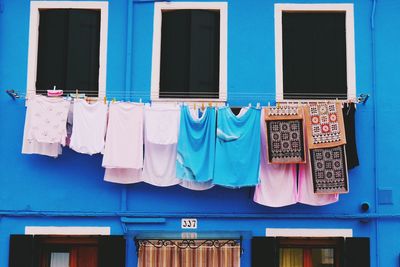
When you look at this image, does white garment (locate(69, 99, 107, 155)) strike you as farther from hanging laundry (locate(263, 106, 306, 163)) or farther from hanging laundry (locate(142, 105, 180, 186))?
hanging laundry (locate(263, 106, 306, 163))

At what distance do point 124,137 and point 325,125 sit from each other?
114 inches

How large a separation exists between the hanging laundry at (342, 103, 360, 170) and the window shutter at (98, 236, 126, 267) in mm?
3530

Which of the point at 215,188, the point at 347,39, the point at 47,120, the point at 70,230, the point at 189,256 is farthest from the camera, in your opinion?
the point at 347,39

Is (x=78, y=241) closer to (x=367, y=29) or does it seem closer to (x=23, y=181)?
(x=23, y=181)

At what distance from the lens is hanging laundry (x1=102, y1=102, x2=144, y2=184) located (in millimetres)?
10531

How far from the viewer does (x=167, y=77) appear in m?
11.3

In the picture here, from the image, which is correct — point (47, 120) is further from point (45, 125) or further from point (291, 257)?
point (291, 257)

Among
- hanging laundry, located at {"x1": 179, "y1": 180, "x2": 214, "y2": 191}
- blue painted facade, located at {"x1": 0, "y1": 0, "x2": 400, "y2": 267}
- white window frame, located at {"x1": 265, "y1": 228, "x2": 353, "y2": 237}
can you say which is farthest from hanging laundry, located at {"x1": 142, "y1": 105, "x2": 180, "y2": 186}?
white window frame, located at {"x1": 265, "y1": 228, "x2": 353, "y2": 237}

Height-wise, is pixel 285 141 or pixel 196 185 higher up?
pixel 285 141

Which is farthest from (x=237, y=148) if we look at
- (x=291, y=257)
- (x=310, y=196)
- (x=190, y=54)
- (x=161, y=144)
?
(x=291, y=257)

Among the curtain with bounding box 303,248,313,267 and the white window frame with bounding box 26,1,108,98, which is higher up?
the white window frame with bounding box 26,1,108,98

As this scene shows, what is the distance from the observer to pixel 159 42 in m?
11.3

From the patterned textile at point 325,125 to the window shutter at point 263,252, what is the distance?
153 centimetres

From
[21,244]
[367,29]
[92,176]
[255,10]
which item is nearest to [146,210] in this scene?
[92,176]
